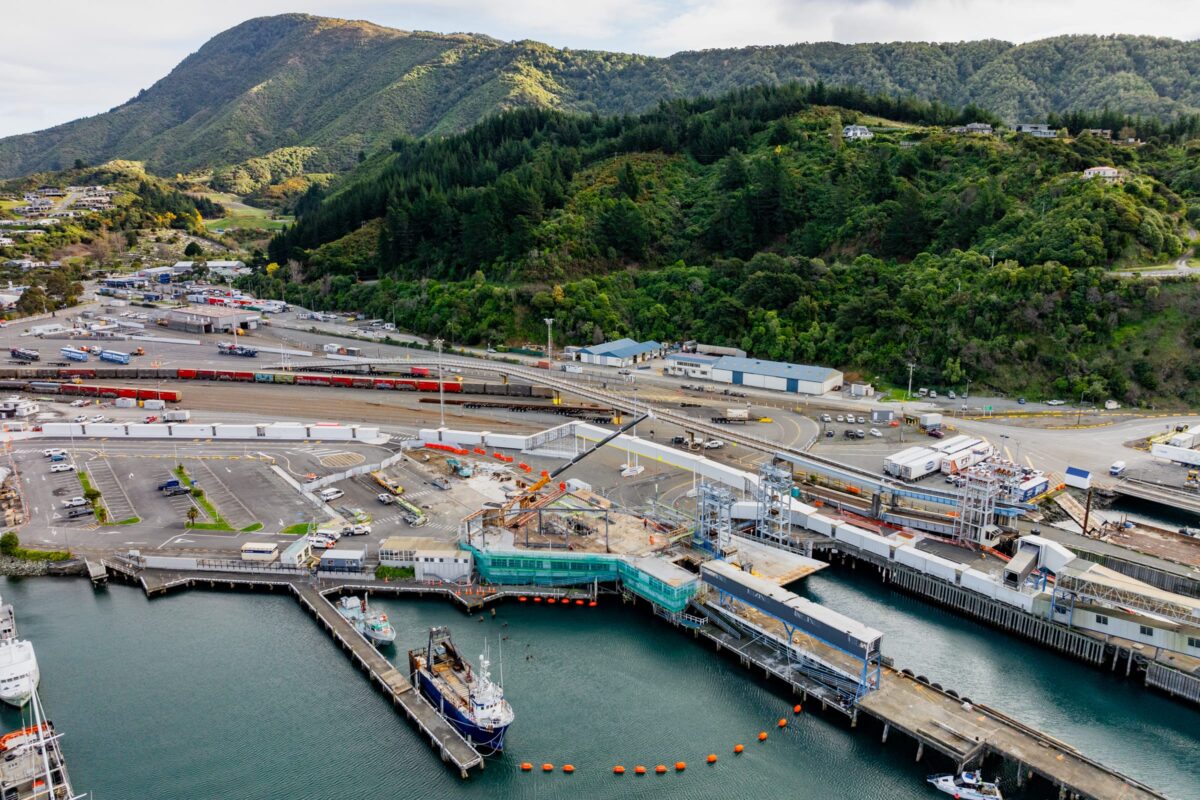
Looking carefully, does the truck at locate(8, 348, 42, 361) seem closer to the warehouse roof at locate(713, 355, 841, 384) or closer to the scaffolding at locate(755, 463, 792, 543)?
the warehouse roof at locate(713, 355, 841, 384)

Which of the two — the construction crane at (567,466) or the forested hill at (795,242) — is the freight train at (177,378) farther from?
the construction crane at (567,466)

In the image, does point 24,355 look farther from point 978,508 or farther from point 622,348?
point 978,508

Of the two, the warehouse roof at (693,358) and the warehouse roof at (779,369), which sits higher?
the warehouse roof at (693,358)

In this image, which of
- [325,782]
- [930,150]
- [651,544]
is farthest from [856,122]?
[325,782]

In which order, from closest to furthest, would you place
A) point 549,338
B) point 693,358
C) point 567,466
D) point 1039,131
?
point 567,466 < point 693,358 < point 549,338 < point 1039,131

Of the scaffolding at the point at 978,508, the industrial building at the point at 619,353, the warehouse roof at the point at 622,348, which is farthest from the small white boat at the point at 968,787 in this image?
the warehouse roof at the point at 622,348

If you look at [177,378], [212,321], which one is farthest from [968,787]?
[212,321]

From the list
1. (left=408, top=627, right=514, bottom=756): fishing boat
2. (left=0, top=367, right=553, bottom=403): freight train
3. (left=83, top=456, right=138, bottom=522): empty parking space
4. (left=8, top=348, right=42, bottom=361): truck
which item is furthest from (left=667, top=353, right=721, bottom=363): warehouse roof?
(left=8, top=348, right=42, bottom=361): truck
